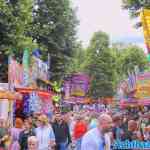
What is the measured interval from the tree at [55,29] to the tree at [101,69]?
32.4 metres

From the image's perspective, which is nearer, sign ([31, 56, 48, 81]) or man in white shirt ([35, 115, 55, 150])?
man in white shirt ([35, 115, 55, 150])

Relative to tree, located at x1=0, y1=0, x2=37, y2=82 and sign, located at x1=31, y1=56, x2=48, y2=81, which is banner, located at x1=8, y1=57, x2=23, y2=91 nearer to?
sign, located at x1=31, y1=56, x2=48, y2=81

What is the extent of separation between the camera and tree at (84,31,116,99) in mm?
86562

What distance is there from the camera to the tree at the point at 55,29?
50969 millimetres

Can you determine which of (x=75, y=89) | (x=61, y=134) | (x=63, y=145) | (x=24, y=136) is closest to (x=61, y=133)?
(x=61, y=134)

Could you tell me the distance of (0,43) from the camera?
107 feet

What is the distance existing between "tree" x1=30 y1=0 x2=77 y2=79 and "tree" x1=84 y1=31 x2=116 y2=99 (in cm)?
3244

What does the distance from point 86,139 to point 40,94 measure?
1631 centimetres

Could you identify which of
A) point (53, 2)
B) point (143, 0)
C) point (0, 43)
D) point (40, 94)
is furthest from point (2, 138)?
point (53, 2)

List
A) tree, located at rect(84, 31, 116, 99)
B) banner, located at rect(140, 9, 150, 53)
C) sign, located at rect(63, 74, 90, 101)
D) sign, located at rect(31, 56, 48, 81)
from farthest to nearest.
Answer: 1. tree, located at rect(84, 31, 116, 99)
2. sign, located at rect(63, 74, 90, 101)
3. sign, located at rect(31, 56, 48, 81)
4. banner, located at rect(140, 9, 150, 53)

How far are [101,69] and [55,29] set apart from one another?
123 feet

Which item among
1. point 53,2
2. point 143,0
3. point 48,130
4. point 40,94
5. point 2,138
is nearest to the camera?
point 2,138

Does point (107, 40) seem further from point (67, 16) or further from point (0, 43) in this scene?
point (0, 43)

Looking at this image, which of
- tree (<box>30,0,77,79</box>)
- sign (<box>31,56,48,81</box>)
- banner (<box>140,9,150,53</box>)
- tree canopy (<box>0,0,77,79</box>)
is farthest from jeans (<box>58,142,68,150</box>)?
tree (<box>30,0,77,79</box>)
